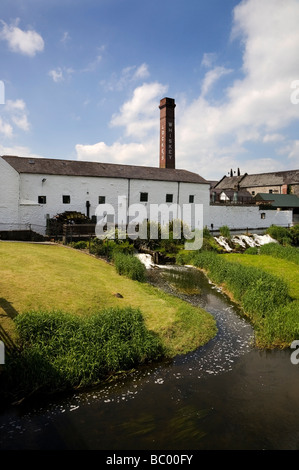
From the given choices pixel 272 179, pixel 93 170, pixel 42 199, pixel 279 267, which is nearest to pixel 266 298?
pixel 279 267

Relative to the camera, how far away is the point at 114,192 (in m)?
30.0

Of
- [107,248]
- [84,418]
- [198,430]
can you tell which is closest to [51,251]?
[107,248]

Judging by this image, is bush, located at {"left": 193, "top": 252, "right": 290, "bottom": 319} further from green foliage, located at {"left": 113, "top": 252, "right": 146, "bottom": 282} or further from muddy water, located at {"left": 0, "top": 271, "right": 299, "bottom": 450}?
green foliage, located at {"left": 113, "top": 252, "right": 146, "bottom": 282}

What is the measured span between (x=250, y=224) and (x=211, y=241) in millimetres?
11994

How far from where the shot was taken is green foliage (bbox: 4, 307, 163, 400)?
7.02 metres

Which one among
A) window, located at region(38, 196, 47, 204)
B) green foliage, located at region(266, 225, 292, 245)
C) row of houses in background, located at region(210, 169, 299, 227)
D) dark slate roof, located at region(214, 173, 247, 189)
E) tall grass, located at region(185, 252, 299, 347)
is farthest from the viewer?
dark slate roof, located at region(214, 173, 247, 189)

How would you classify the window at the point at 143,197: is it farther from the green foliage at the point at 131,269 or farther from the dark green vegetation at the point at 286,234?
the green foliage at the point at 131,269

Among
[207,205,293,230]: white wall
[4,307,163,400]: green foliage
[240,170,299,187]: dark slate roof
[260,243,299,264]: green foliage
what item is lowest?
[4,307,163,400]: green foliage

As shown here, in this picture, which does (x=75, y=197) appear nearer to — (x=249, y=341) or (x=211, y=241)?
(x=211, y=241)

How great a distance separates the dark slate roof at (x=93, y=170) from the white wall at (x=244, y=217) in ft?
13.7

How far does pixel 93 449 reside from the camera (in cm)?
539

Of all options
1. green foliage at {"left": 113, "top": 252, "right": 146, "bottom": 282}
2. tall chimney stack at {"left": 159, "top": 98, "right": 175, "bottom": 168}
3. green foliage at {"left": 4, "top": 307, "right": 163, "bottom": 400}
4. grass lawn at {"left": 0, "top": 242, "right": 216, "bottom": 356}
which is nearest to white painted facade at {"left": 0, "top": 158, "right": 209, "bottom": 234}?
tall chimney stack at {"left": 159, "top": 98, "right": 175, "bottom": 168}

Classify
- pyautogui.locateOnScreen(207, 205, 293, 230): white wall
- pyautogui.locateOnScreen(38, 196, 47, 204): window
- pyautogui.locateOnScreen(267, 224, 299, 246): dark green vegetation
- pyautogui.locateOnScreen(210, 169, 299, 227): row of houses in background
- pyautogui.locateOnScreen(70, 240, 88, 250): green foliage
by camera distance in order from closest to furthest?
pyautogui.locateOnScreen(70, 240, 88, 250): green foliage
pyautogui.locateOnScreen(38, 196, 47, 204): window
pyautogui.locateOnScreen(267, 224, 299, 246): dark green vegetation
pyautogui.locateOnScreen(207, 205, 293, 230): white wall
pyautogui.locateOnScreen(210, 169, 299, 227): row of houses in background

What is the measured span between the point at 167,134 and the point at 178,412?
39044 millimetres
